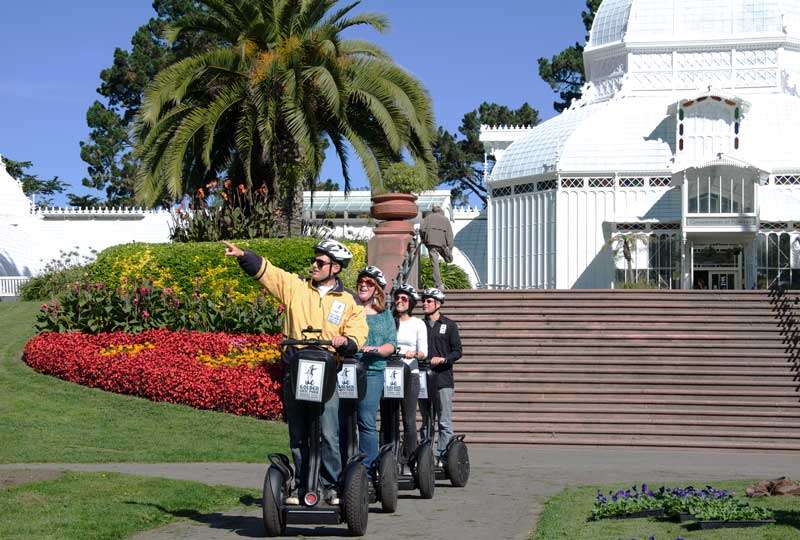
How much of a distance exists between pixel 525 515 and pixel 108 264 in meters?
13.5

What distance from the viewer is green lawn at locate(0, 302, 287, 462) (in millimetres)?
14586

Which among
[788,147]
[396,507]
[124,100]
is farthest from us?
[124,100]

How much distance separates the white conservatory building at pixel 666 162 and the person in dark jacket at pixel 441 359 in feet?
77.5

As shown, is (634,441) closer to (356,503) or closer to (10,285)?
(356,503)

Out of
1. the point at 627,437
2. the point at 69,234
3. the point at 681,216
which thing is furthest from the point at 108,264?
the point at 69,234

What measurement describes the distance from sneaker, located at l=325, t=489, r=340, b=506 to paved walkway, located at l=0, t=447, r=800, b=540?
0.31 metres

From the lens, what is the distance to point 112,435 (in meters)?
16.0

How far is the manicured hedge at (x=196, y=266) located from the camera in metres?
22.1

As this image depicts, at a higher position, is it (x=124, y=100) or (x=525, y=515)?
(x=124, y=100)

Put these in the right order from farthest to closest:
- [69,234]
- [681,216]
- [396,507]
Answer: [69,234] < [681,216] < [396,507]

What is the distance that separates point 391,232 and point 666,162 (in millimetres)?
19822

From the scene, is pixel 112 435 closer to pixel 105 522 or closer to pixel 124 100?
pixel 105 522

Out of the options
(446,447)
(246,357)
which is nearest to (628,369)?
(246,357)

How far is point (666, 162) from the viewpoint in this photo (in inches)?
1585
